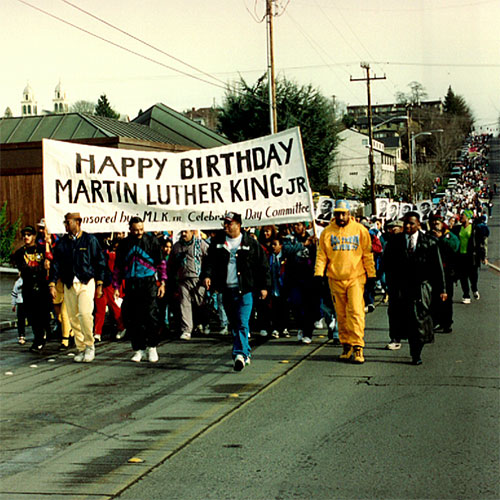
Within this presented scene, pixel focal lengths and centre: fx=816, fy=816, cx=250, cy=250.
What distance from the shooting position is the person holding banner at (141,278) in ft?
33.3

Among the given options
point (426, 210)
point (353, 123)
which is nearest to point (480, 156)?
point (353, 123)

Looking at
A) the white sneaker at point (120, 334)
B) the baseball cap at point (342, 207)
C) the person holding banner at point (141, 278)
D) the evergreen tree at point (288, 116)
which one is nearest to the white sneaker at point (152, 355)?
the person holding banner at point (141, 278)

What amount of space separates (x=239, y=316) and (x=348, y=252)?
5.10 ft

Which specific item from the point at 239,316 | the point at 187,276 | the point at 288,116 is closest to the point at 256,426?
the point at 239,316

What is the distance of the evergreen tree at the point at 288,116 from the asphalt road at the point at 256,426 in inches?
1587

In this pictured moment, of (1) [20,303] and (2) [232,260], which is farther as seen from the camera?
(1) [20,303]

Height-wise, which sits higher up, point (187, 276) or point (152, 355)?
point (187, 276)

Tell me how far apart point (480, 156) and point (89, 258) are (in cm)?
16318

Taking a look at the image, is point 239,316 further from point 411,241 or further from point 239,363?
point 411,241

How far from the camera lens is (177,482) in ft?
17.5

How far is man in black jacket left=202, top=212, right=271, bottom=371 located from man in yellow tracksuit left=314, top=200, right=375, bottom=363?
2.58ft

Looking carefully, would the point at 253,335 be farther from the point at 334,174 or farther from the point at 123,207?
the point at 334,174

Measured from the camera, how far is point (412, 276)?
9914mm

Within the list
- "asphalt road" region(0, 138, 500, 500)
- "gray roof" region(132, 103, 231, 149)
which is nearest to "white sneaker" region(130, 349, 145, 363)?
"asphalt road" region(0, 138, 500, 500)
